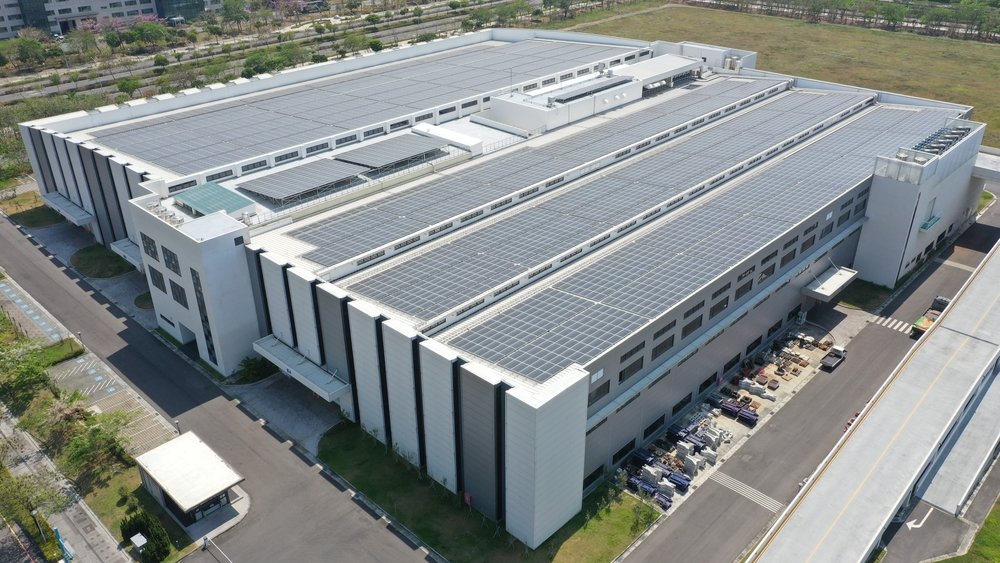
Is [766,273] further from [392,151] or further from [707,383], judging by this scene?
[392,151]

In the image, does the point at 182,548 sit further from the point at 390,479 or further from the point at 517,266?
the point at 517,266

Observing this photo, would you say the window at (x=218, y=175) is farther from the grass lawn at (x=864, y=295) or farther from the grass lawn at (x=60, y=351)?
the grass lawn at (x=864, y=295)

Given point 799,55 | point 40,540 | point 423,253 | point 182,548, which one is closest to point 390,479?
point 182,548

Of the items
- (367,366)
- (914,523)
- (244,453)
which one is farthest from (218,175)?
(914,523)

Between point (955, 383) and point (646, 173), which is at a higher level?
point (646, 173)

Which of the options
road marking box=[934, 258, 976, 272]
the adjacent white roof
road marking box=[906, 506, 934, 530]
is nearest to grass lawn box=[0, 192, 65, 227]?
the adjacent white roof

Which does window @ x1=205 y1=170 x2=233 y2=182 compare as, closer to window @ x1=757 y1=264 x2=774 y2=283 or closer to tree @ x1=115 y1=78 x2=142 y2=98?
window @ x1=757 y1=264 x2=774 y2=283

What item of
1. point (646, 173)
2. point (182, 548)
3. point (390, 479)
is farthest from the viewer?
point (646, 173)
